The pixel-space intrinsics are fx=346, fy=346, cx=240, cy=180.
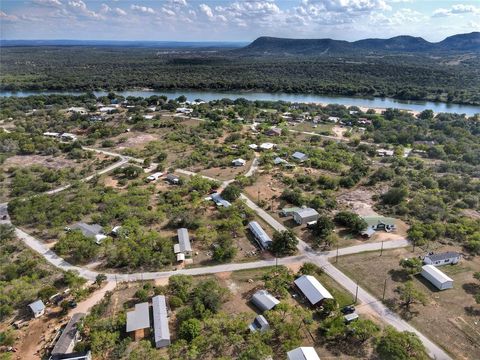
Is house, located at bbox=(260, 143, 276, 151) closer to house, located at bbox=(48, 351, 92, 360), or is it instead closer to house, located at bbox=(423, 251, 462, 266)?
house, located at bbox=(423, 251, 462, 266)

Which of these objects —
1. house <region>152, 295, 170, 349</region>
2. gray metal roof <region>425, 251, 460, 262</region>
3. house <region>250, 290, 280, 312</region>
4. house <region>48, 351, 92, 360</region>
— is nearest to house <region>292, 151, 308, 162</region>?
gray metal roof <region>425, 251, 460, 262</region>

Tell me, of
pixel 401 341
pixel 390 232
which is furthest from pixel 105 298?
pixel 390 232

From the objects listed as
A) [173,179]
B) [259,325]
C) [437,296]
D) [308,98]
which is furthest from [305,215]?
[308,98]

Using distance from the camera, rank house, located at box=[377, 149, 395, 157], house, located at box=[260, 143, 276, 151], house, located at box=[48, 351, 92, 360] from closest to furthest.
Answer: house, located at box=[48, 351, 92, 360] < house, located at box=[377, 149, 395, 157] < house, located at box=[260, 143, 276, 151]

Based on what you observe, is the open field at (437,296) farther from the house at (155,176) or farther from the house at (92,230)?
the house at (155,176)

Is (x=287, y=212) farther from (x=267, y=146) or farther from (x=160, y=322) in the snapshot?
(x=267, y=146)
